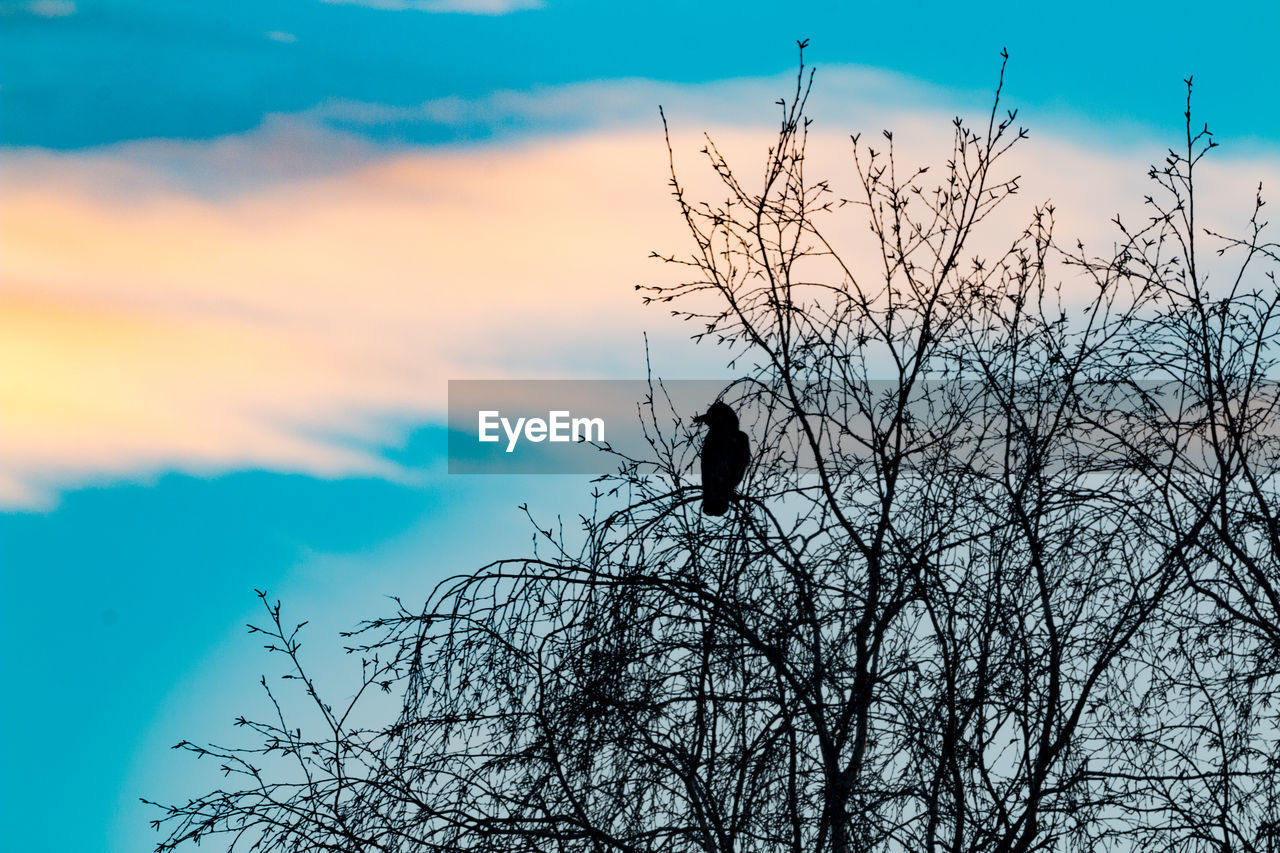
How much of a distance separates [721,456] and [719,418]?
0.73 ft

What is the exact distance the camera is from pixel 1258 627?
19.7ft

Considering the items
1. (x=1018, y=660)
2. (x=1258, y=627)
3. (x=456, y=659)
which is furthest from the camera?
(x=1258, y=627)

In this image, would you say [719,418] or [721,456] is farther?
[719,418]

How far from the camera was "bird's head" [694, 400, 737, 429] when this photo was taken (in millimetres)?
6207

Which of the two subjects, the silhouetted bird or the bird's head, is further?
the bird's head

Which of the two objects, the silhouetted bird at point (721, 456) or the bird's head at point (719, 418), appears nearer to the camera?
the silhouetted bird at point (721, 456)

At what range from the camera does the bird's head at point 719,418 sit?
621cm

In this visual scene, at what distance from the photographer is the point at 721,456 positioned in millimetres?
6391

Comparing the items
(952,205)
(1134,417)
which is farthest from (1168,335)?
(952,205)

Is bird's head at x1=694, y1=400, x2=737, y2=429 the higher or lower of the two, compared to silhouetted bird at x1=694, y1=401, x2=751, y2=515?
higher

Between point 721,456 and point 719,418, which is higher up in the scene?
point 719,418

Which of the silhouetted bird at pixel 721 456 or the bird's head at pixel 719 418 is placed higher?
the bird's head at pixel 719 418

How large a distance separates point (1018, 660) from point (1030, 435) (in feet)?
3.76

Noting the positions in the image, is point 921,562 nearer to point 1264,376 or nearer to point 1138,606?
point 1138,606
